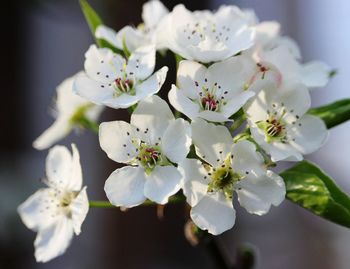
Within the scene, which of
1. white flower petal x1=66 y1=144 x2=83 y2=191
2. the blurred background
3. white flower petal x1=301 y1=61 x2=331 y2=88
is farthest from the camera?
the blurred background

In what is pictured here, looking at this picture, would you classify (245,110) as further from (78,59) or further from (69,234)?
(78,59)

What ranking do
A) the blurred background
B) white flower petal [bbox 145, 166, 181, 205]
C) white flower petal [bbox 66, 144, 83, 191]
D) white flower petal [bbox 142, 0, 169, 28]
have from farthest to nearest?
the blurred background < white flower petal [bbox 142, 0, 169, 28] < white flower petal [bbox 66, 144, 83, 191] < white flower petal [bbox 145, 166, 181, 205]

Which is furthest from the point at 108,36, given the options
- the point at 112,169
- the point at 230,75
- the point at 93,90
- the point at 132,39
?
the point at 112,169

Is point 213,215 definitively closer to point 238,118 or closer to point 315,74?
point 238,118

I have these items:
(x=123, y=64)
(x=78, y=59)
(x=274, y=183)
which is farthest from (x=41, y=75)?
(x=274, y=183)

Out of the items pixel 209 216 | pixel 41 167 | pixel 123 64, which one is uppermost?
pixel 123 64

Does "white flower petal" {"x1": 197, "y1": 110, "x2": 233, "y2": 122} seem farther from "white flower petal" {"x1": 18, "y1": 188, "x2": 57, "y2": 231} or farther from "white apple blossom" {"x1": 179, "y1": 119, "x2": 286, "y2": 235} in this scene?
"white flower petal" {"x1": 18, "y1": 188, "x2": 57, "y2": 231}

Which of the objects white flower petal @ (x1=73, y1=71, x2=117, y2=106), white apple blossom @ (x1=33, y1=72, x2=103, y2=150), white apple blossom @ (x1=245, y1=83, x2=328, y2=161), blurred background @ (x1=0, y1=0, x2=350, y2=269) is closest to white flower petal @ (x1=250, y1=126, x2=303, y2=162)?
white apple blossom @ (x1=245, y1=83, x2=328, y2=161)
